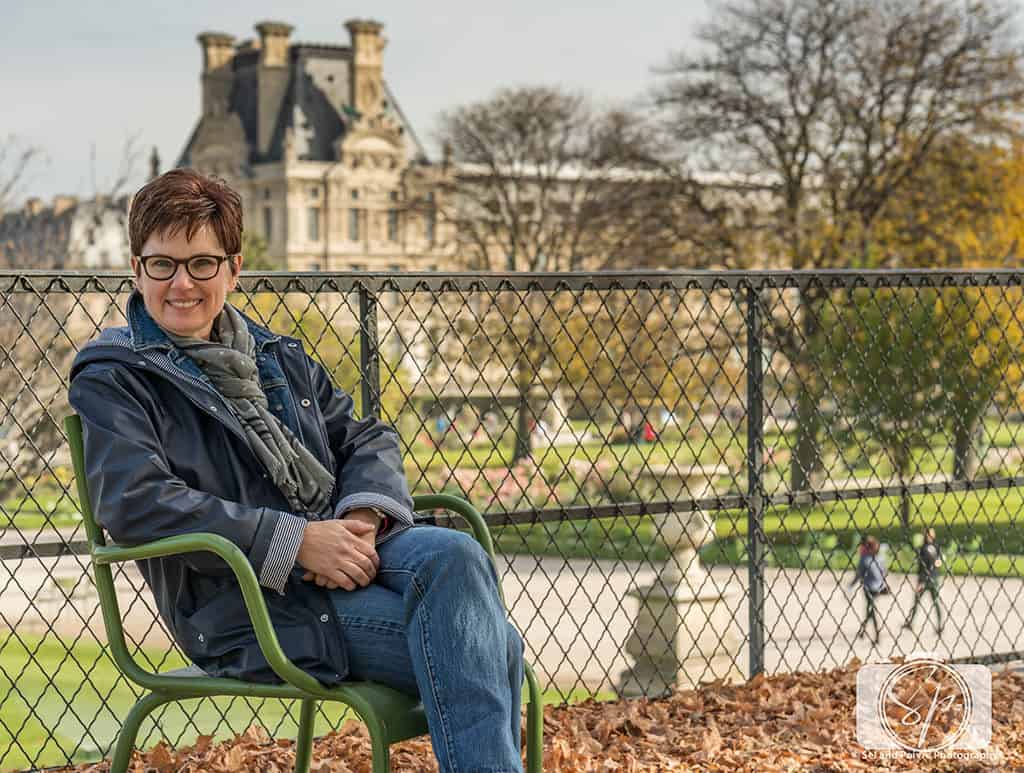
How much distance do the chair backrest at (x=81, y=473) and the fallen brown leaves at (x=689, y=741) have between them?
124cm

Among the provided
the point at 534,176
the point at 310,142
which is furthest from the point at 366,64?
the point at 534,176

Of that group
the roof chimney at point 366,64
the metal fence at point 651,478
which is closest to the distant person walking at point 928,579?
the metal fence at point 651,478

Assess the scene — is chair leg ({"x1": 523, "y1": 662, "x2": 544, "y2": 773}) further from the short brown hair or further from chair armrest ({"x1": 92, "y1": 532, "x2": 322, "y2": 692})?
the short brown hair

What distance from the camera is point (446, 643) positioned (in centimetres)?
276

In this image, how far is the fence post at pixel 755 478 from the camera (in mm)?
5020

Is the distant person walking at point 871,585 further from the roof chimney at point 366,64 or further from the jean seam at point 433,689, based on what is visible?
the roof chimney at point 366,64

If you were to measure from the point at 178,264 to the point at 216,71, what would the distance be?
87727mm

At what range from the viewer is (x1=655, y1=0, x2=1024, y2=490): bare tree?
2958 cm

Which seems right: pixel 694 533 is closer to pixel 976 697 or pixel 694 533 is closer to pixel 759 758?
pixel 976 697

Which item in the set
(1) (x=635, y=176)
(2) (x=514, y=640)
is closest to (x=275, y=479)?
(2) (x=514, y=640)

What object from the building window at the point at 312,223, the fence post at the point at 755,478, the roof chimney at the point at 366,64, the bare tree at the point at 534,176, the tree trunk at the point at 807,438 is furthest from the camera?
the roof chimney at the point at 366,64

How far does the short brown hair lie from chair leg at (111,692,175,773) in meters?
0.85

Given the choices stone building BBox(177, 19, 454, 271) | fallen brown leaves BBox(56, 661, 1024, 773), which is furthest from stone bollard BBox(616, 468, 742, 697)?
stone building BBox(177, 19, 454, 271)

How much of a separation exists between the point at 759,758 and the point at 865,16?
28.3m
